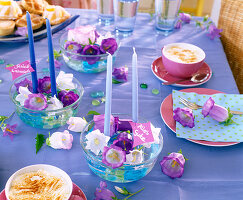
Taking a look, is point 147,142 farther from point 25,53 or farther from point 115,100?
point 25,53

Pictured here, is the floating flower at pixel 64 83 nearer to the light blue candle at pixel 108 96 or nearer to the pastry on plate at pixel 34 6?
the light blue candle at pixel 108 96

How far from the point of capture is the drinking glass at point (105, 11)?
1.58 metres

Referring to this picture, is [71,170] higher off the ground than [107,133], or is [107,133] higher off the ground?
[107,133]

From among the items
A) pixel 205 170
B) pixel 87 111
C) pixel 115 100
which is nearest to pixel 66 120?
pixel 87 111

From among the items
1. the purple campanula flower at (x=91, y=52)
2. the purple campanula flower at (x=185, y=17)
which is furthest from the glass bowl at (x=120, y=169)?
the purple campanula flower at (x=185, y=17)

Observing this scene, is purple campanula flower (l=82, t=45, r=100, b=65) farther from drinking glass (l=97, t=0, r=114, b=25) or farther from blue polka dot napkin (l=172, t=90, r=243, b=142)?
drinking glass (l=97, t=0, r=114, b=25)

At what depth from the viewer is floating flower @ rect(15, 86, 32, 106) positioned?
0.91 m

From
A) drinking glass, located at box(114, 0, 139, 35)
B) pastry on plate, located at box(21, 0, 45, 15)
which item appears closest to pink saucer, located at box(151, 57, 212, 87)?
drinking glass, located at box(114, 0, 139, 35)

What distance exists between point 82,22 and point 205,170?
43.4 inches

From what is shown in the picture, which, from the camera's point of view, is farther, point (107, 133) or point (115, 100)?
point (115, 100)

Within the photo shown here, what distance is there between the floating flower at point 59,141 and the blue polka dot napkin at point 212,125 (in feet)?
1.07

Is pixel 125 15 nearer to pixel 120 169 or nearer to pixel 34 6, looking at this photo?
pixel 34 6

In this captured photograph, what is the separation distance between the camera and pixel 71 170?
0.82 meters

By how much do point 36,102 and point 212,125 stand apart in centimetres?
55
